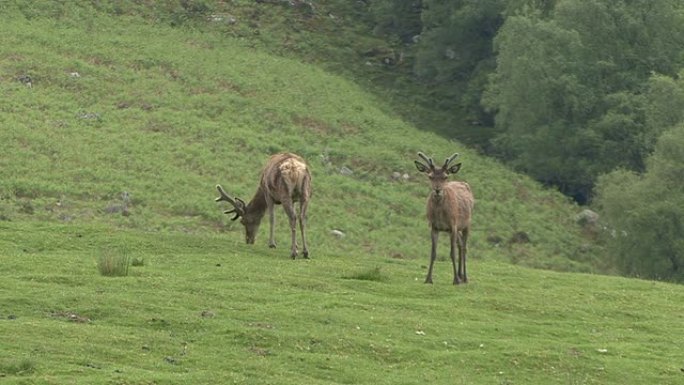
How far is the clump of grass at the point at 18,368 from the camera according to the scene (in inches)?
823

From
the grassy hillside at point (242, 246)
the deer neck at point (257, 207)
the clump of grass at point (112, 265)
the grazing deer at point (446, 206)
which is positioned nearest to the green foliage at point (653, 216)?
the grassy hillside at point (242, 246)

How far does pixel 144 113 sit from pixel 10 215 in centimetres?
1574

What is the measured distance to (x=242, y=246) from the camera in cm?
3619

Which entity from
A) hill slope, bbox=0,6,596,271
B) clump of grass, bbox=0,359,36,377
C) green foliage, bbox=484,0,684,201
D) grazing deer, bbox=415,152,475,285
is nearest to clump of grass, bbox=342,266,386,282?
grazing deer, bbox=415,152,475,285

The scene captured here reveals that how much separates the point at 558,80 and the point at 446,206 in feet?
110

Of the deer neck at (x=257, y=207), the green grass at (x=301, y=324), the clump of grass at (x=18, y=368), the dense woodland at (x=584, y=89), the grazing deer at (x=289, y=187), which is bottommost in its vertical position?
the clump of grass at (x=18, y=368)

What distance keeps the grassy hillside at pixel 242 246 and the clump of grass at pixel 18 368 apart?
1.3 inches

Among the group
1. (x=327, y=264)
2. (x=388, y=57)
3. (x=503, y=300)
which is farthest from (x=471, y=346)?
(x=388, y=57)

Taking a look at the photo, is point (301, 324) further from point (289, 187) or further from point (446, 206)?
point (289, 187)

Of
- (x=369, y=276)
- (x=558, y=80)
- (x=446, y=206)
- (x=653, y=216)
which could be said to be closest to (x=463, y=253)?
(x=446, y=206)

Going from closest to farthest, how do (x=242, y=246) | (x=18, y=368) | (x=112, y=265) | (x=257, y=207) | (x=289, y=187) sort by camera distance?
(x=18, y=368) < (x=112, y=265) < (x=289, y=187) < (x=242, y=246) < (x=257, y=207)

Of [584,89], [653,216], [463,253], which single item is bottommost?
[653,216]

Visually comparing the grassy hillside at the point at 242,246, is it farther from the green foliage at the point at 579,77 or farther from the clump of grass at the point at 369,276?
the green foliage at the point at 579,77

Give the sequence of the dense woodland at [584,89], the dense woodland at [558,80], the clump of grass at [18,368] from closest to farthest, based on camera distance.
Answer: the clump of grass at [18,368] → the dense woodland at [558,80] → the dense woodland at [584,89]
